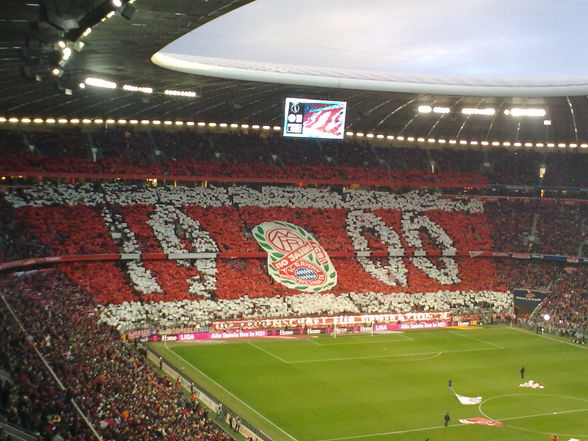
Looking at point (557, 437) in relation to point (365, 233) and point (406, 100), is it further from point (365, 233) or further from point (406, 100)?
point (365, 233)

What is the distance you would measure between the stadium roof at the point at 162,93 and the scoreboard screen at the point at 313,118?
0.66 meters

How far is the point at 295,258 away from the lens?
54219 millimetres

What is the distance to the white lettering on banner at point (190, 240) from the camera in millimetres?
49375

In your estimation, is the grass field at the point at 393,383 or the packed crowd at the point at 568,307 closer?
the grass field at the point at 393,383

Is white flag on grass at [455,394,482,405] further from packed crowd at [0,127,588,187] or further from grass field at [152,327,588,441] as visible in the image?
packed crowd at [0,127,588,187]

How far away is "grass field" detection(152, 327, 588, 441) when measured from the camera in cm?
3055

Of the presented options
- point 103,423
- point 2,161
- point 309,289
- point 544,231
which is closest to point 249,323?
point 309,289

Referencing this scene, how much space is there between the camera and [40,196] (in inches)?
1970

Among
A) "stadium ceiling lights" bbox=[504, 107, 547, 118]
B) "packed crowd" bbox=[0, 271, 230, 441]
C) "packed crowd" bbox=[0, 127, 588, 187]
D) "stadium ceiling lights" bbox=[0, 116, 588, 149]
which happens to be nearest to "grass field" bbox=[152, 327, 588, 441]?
"packed crowd" bbox=[0, 271, 230, 441]

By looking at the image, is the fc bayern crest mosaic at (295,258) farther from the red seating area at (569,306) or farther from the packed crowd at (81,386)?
the packed crowd at (81,386)

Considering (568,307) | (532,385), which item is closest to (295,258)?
(568,307)

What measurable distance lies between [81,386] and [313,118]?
28341mm

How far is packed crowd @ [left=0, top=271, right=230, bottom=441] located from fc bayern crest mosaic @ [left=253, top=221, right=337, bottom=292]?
61.7 ft

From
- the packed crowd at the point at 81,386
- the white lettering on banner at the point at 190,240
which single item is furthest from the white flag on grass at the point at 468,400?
the white lettering on banner at the point at 190,240
